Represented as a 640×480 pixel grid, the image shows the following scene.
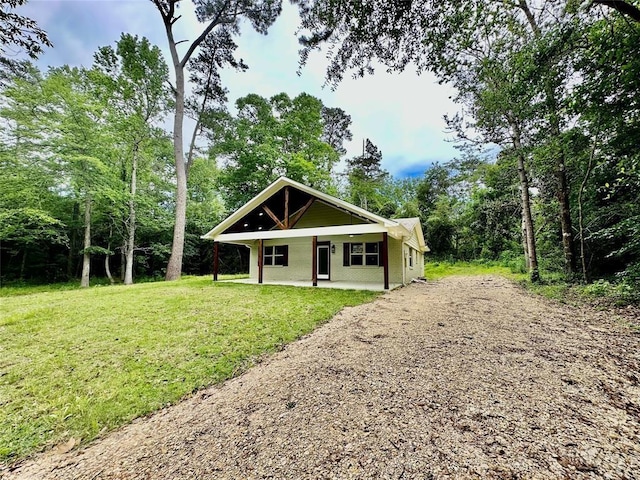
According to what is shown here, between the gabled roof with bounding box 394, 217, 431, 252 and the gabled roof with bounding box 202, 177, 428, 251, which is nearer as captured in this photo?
the gabled roof with bounding box 202, 177, 428, 251

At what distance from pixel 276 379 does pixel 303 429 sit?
92cm

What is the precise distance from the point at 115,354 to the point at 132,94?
1578 centimetres

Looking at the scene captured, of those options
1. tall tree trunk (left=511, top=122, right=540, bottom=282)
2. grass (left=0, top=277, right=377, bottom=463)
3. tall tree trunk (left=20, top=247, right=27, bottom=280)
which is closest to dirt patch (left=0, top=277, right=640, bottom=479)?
grass (left=0, top=277, right=377, bottom=463)

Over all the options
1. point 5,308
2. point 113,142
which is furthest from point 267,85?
point 5,308

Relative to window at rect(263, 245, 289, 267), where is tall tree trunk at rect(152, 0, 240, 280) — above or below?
above

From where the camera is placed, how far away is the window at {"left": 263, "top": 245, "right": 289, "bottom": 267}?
12680mm

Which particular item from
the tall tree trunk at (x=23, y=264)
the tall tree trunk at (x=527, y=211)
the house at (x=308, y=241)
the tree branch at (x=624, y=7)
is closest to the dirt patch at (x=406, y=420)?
the tree branch at (x=624, y=7)

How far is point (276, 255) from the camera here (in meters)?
12.9

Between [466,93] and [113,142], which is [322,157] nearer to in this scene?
[466,93]

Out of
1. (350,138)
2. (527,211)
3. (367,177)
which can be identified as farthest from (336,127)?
(527,211)

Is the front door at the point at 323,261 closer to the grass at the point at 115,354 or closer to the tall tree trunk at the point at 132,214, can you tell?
the grass at the point at 115,354

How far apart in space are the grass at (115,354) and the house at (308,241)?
15.0ft

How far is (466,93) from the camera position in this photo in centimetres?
926

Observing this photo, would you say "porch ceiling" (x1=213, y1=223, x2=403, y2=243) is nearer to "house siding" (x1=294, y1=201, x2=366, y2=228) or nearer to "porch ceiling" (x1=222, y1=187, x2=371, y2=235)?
"porch ceiling" (x1=222, y1=187, x2=371, y2=235)
